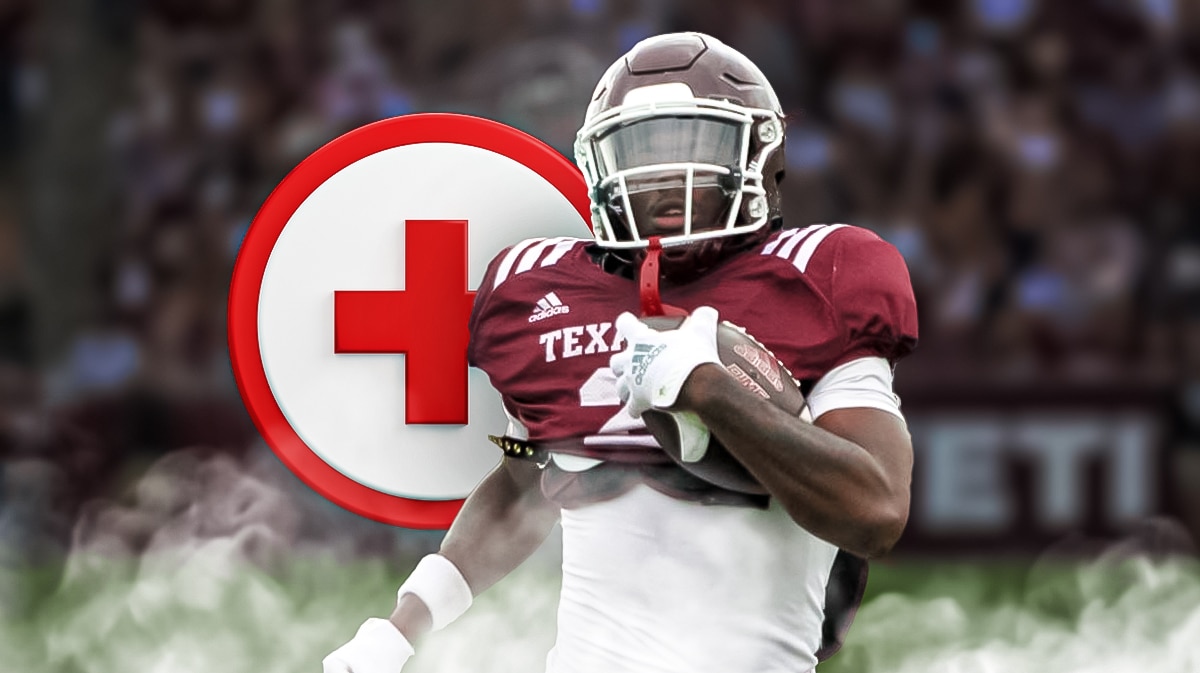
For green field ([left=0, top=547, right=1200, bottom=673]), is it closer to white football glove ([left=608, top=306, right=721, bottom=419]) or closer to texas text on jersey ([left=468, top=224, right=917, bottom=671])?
texas text on jersey ([left=468, top=224, right=917, bottom=671])

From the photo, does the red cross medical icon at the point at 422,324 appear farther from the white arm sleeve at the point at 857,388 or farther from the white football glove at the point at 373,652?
the white arm sleeve at the point at 857,388

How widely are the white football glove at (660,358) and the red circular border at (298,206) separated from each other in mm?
375

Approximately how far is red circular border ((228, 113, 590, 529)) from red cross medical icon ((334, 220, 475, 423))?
0.30ft

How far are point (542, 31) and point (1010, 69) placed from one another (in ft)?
4.48

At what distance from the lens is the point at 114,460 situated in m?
3.13

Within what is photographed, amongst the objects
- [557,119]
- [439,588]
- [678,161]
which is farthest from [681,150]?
[557,119]

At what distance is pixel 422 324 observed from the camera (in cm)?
152

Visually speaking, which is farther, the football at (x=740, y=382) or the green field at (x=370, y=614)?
the green field at (x=370, y=614)

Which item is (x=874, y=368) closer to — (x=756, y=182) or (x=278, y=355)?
(x=756, y=182)

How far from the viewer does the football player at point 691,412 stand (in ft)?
3.87

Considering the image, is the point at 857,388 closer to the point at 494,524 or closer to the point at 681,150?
the point at 681,150

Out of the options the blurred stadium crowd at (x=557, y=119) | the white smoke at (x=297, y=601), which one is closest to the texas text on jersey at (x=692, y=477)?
the white smoke at (x=297, y=601)

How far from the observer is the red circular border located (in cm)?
147

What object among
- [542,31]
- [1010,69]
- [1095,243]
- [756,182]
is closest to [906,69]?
[1010,69]
